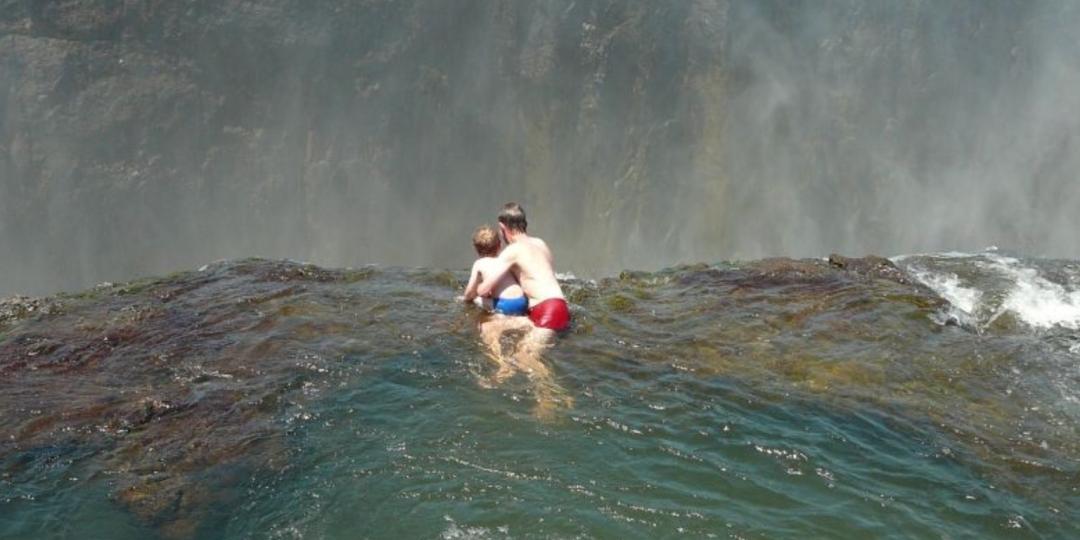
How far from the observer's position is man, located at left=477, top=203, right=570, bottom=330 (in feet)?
29.0

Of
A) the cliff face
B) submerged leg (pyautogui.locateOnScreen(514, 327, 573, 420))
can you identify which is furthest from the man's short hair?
the cliff face

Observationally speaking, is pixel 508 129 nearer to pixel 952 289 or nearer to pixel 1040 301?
pixel 952 289

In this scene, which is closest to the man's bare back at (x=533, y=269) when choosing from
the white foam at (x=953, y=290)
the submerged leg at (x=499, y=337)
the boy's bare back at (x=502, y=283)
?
the boy's bare back at (x=502, y=283)

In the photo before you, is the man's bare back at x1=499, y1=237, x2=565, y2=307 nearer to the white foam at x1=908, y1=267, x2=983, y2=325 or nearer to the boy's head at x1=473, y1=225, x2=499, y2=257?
the boy's head at x1=473, y1=225, x2=499, y2=257

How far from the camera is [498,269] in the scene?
9086 mm

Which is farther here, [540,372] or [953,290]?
[953,290]

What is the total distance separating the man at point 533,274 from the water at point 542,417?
1.31 ft

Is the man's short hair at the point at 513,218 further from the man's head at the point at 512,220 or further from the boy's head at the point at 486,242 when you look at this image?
the boy's head at the point at 486,242

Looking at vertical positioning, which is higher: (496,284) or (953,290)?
(953,290)

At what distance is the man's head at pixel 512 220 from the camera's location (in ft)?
29.7

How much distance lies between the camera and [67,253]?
2408 centimetres

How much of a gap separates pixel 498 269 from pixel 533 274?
0.44 m

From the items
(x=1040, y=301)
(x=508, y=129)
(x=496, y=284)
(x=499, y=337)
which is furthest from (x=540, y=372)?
(x=508, y=129)

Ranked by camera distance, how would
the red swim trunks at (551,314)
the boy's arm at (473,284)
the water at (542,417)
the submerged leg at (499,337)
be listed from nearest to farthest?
the water at (542,417) → the submerged leg at (499,337) → the red swim trunks at (551,314) → the boy's arm at (473,284)
